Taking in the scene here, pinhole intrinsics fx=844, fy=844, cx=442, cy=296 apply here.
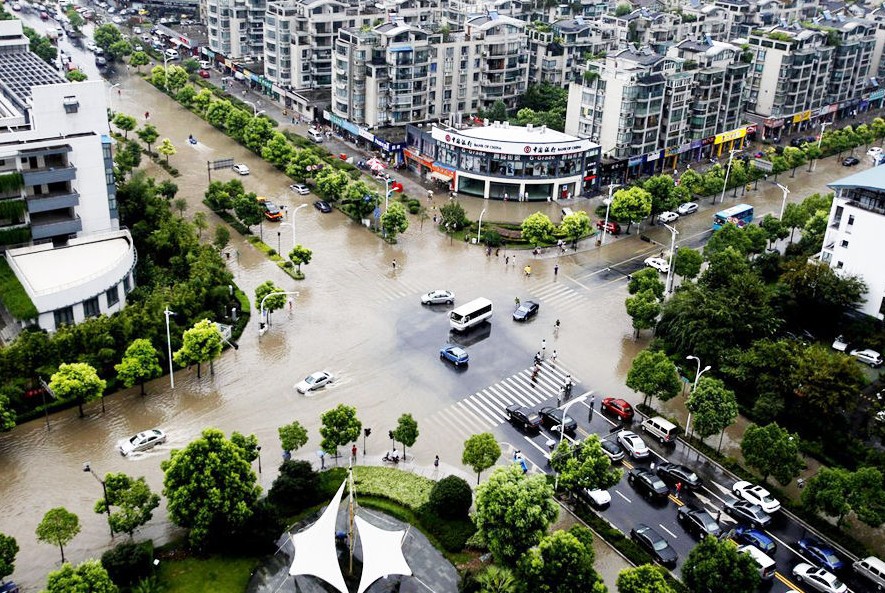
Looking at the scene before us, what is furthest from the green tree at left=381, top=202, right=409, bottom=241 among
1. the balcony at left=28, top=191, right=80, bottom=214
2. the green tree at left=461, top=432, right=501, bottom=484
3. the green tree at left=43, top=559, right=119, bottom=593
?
the green tree at left=43, top=559, right=119, bottom=593

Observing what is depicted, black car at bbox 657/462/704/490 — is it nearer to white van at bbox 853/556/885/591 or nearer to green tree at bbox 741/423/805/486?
green tree at bbox 741/423/805/486

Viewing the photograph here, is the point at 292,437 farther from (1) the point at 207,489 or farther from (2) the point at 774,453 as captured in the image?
(2) the point at 774,453

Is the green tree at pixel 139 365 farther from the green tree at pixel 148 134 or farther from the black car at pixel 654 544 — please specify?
the green tree at pixel 148 134

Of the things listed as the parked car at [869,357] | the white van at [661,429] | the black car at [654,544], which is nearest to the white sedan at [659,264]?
the parked car at [869,357]

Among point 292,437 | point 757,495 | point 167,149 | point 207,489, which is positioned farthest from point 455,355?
point 167,149

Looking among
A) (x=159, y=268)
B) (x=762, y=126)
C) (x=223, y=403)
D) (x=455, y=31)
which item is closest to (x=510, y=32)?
(x=455, y=31)

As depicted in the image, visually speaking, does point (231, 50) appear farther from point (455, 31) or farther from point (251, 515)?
point (251, 515)
